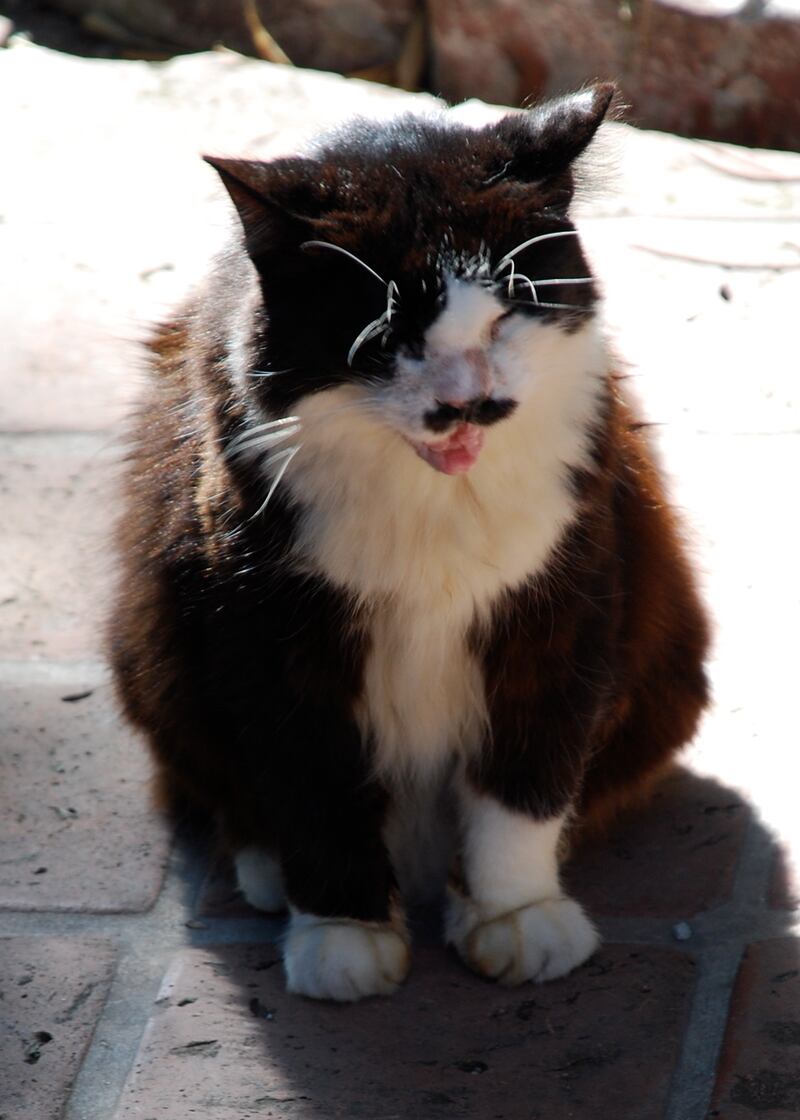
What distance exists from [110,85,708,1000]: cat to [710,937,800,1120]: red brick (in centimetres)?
20

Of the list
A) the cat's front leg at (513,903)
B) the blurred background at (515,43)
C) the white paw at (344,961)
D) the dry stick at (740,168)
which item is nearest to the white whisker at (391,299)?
the cat's front leg at (513,903)

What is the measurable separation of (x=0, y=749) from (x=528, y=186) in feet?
3.74

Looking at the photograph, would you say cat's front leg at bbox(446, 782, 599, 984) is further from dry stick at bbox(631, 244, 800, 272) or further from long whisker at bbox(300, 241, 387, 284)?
dry stick at bbox(631, 244, 800, 272)

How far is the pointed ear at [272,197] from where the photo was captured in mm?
1508

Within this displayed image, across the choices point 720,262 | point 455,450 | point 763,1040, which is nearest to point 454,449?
point 455,450

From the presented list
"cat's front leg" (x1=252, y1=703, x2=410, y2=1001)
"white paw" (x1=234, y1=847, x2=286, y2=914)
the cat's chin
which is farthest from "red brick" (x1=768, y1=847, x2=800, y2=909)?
the cat's chin

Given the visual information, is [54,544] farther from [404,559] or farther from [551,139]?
[551,139]

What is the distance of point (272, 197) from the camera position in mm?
1521

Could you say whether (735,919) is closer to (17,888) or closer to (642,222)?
(17,888)

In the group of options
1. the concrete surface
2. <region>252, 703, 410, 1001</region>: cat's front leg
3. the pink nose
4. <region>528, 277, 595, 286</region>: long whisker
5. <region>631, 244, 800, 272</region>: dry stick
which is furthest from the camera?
<region>631, 244, 800, 272</region>: dry stick

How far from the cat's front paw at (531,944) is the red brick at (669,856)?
0.09 m

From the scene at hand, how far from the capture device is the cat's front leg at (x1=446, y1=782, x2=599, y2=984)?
1800 millimetres

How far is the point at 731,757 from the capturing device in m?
2.13

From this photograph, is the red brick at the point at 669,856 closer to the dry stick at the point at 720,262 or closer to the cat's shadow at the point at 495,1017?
the cat's shadow at the point at 495,1017
